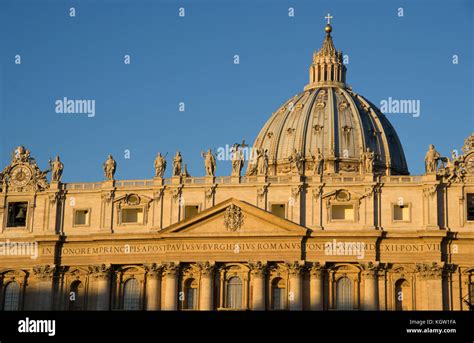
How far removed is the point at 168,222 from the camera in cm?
9869

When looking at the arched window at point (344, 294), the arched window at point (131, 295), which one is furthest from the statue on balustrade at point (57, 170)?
the arched window at point (344, 294)

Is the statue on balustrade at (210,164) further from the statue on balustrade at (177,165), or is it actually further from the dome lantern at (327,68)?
the dome lantern at (327,68)

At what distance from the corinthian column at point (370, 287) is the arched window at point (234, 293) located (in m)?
10.6

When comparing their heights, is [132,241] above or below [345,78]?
below

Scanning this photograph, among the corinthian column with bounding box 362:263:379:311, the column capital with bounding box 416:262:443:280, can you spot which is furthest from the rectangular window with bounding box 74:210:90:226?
the column capital with bounding box 416:262:443:280

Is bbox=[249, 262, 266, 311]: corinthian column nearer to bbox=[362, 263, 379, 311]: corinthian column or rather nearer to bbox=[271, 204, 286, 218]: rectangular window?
bbox=[271, 204, 286, 218]: rectangular window

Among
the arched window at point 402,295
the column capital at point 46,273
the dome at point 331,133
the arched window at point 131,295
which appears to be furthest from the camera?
the dome at point 331,133

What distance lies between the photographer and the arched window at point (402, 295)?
93312 millimetres

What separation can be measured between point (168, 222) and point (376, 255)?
1858 cm

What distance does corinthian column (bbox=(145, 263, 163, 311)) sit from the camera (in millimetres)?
96125
